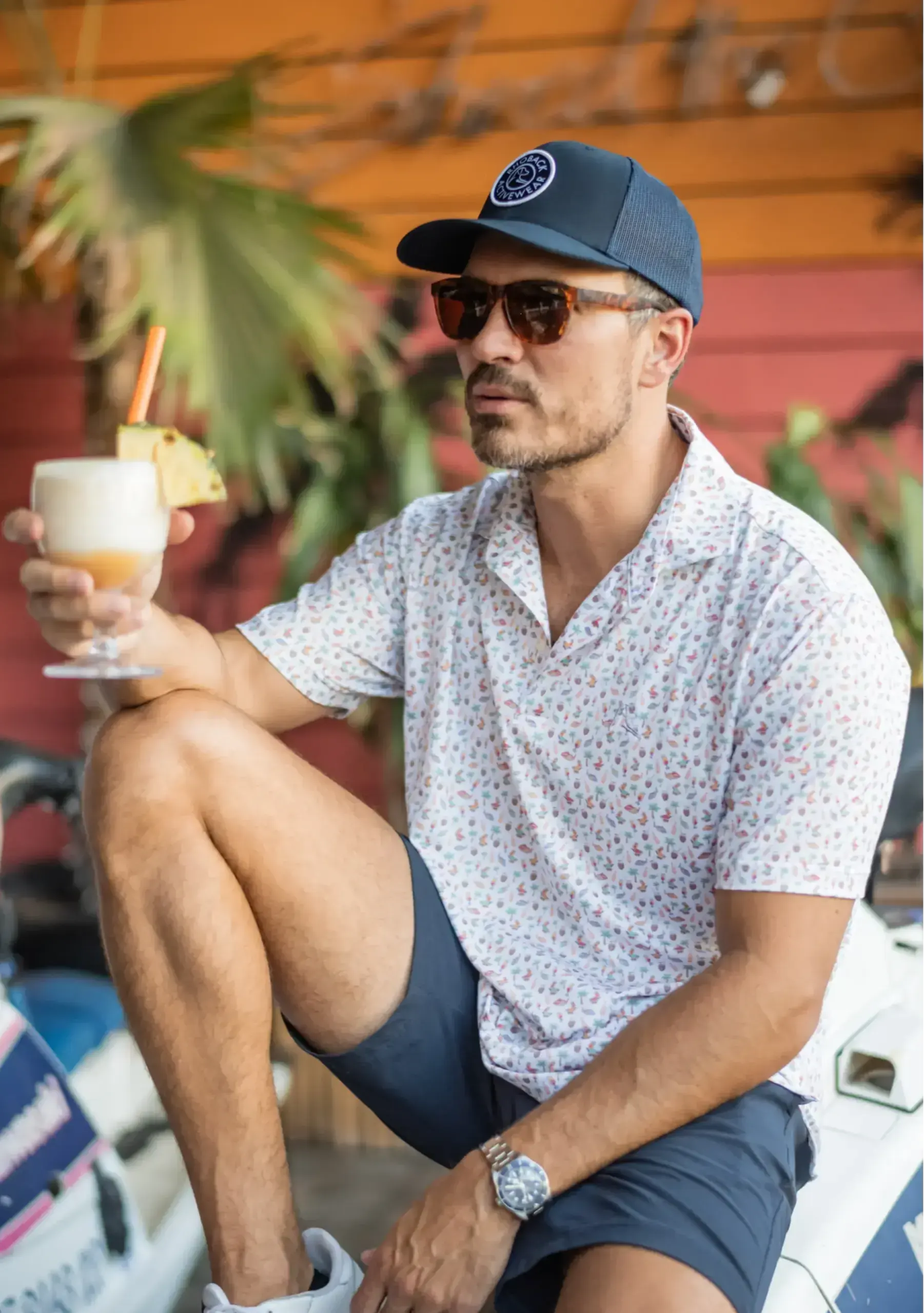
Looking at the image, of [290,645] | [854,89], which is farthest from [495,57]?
[290,645]

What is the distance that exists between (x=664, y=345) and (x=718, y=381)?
1.69 meters

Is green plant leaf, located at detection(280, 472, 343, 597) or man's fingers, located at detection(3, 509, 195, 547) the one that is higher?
man's fingers, located at detection(3, 509, 195, 547)

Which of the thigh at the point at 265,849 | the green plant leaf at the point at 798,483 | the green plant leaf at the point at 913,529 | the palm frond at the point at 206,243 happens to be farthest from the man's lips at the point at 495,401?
the green plant leaf at the point at 913,529

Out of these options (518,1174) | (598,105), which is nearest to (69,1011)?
(518,1174)

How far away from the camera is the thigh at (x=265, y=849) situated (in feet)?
4.66

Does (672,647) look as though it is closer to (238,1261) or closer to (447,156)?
(238,1261)

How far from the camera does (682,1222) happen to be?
1.26 metres

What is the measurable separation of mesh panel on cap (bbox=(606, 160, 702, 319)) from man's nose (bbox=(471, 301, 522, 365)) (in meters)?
0.14

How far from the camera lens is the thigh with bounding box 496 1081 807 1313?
4.01 feet

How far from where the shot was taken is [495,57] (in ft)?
10.6

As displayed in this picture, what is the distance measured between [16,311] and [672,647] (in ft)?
8.47

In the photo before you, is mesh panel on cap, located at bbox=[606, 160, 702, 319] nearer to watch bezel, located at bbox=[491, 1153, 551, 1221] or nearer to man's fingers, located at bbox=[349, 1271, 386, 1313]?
watch bezel, located at bbox=[491, 1153, 551, 1221]

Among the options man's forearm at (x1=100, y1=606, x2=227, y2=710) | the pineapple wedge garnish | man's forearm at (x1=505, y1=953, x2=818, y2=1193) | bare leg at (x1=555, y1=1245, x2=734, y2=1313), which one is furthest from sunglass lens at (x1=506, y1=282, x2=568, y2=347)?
bare leg at (x1=555, y1=1245, x2=734, y2=1313)

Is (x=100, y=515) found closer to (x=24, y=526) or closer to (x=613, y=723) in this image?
(x=24, y=526)
